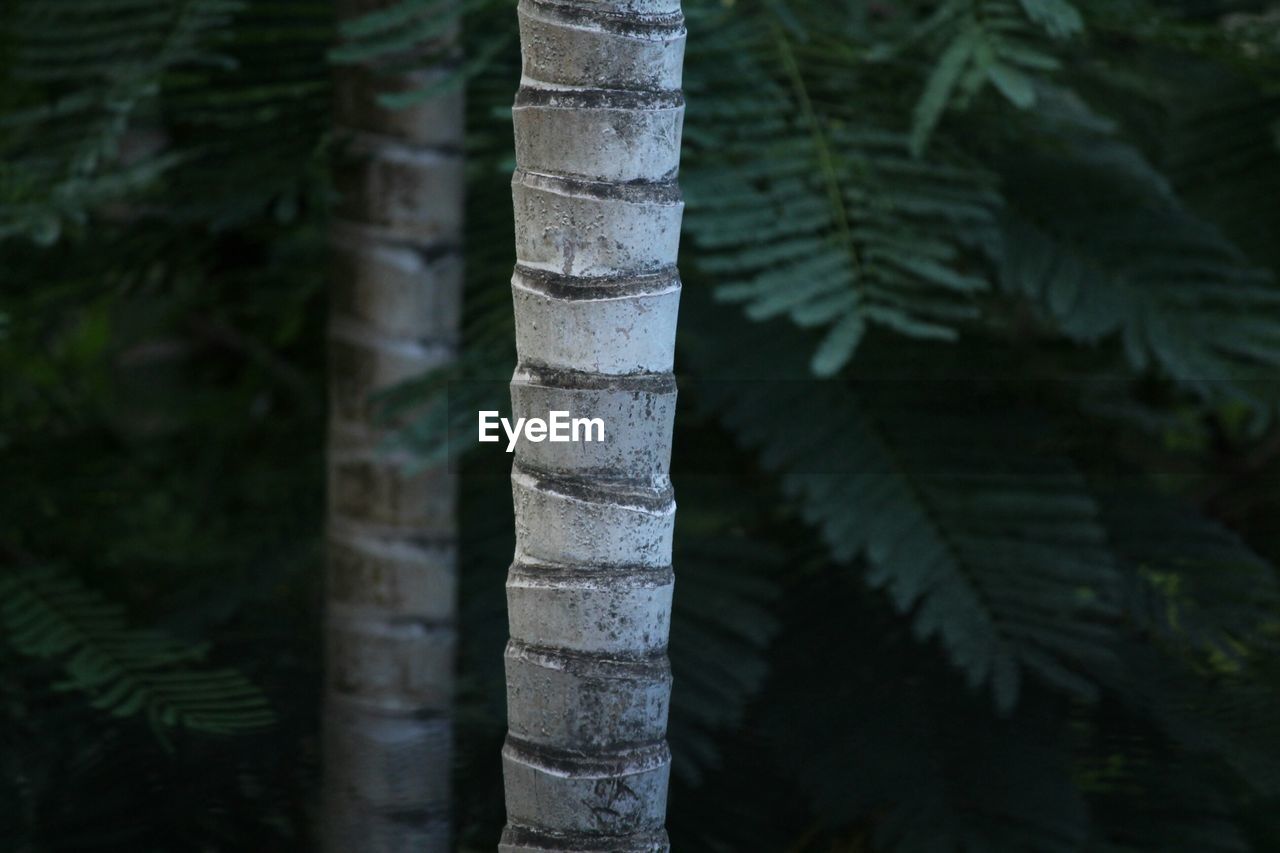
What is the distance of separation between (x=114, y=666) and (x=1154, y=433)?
123 cm

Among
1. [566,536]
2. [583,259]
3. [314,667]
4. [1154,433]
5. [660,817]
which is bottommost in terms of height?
[314,667]

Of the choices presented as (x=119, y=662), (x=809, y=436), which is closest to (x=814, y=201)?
(x=809, y=436)

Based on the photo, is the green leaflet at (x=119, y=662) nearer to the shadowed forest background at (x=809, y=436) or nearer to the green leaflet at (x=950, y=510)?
the shadowed forest background at (x=809, y=436)

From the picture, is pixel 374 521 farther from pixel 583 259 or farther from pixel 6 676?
pixel 583 259

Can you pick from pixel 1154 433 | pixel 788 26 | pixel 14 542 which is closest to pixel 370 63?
pixel 788 26

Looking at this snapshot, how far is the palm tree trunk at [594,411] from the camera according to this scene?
0.61 meters

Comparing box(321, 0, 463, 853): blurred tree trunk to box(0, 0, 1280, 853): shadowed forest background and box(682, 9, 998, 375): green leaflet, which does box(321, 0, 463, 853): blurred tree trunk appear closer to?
box(0, 0, 1280, 853): shadowed forest background

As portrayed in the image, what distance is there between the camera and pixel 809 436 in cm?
127

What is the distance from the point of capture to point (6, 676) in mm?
1211

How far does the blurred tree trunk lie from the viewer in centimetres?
119

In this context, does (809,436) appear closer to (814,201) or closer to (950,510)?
(950,510)

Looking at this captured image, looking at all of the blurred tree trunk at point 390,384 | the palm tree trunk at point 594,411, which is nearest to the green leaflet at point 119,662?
the blurred tree trunk at point 390,384

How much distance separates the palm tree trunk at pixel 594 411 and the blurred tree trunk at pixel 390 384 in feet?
1.72

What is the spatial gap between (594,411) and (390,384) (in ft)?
2.02
